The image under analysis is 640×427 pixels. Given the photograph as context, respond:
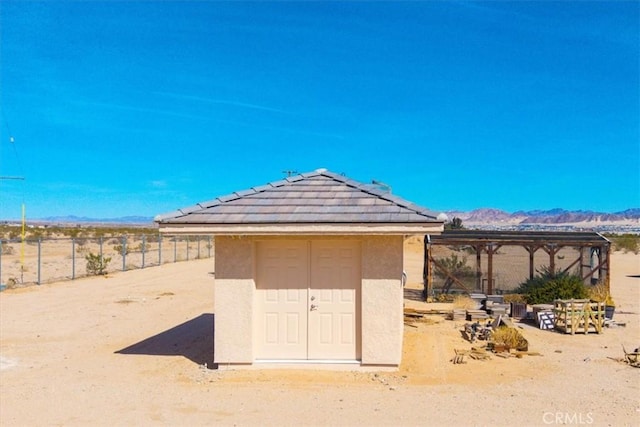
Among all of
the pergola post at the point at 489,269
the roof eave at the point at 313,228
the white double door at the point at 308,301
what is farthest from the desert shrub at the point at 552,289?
the roof eave at the point at 313,228

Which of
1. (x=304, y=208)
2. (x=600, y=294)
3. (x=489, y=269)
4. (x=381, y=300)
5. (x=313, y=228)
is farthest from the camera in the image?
(x=489, y=269)

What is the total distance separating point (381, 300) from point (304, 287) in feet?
4.80

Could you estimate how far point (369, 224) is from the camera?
10438mm

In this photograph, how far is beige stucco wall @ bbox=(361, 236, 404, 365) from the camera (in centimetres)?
1091

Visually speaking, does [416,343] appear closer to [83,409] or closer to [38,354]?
[83,409]

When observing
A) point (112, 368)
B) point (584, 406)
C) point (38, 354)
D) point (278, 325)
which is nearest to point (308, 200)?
point (278, 325)

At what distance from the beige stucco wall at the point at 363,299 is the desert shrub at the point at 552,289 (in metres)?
10.9

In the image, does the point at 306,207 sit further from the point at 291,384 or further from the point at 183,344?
the point at 183,344

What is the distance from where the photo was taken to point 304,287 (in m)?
11.2

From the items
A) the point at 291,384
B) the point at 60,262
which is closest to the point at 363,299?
the point at 291,384

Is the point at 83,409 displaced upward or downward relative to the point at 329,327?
downward

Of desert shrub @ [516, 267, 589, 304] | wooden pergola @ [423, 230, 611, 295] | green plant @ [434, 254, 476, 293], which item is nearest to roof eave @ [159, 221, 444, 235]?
desert shrub @ [516, 267, 589, 304]

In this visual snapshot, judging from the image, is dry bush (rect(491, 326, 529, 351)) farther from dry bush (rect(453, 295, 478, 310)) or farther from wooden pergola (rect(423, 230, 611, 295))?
wooden pergola (rect(423, 230, 611, 295))

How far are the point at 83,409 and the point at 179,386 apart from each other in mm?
1724
